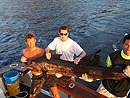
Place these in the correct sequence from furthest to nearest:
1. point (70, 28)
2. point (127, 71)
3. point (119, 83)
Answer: point (70, 28), point (119, 83), point (127, 71)

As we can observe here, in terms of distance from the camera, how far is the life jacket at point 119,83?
96.0 inches

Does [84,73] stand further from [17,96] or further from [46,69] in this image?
[17,96]

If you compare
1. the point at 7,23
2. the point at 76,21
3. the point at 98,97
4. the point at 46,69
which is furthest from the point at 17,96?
the point at 7,23

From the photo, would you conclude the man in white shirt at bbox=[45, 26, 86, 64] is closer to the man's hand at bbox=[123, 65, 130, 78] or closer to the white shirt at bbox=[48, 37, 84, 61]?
the white shirt at bbox=[48, 37, 84, 61]

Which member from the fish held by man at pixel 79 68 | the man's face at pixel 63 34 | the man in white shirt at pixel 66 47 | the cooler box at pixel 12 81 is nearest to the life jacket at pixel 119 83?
the fish held by man at pixel 79 68

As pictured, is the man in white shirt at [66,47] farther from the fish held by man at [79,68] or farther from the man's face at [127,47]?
the man's face at [127,47]

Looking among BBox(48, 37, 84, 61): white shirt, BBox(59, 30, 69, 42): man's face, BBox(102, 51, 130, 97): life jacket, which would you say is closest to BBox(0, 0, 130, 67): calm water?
BBox(48, 37, 84, 61): white shirt

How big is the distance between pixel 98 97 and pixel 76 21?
39.7 feet

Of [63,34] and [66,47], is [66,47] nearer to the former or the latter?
[66,47]

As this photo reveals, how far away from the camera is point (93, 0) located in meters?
22.4

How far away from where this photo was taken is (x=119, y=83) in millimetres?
2506

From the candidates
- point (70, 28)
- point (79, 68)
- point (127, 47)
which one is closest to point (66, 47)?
point (79, 68)

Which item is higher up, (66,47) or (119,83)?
(66,47)

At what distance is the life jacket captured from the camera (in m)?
2.44
